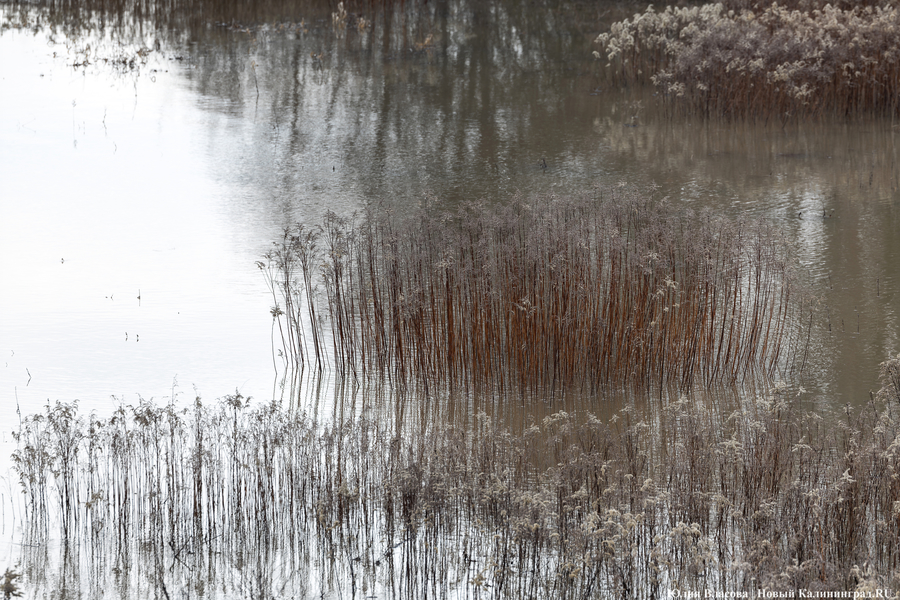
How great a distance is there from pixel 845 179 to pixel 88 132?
8049 millimetres

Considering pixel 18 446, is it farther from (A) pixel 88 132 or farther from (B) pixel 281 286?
(A) pixel 88 132

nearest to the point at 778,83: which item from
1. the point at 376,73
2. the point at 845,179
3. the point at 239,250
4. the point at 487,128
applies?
the point at 845,179

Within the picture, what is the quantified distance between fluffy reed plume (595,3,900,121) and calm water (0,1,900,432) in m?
0.35

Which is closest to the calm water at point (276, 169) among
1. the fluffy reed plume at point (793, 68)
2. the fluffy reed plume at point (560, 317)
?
the fluffy reed plume at point (793, 68)

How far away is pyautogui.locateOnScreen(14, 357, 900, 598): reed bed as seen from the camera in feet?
11.7

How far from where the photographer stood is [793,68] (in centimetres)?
1105

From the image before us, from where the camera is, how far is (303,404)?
18.0 ft

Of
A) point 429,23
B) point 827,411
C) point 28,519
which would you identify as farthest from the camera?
point 429,23

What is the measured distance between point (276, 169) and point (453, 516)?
663 cm

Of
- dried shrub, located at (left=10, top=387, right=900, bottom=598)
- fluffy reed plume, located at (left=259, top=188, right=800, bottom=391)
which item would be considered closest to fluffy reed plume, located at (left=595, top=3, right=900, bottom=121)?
fluffy reed plume, located at (left=259, top=188, right=800, bottom=391)

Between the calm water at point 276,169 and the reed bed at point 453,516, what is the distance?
4.08ft

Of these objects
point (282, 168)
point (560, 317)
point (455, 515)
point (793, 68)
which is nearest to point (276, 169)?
point (282, 168)

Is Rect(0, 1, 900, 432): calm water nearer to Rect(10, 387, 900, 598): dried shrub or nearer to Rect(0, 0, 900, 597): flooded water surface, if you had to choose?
Rect(0, 0, 900, 597): flooded water surface

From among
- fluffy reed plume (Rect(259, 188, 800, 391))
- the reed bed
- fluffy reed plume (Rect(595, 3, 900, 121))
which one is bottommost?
the reed bed
